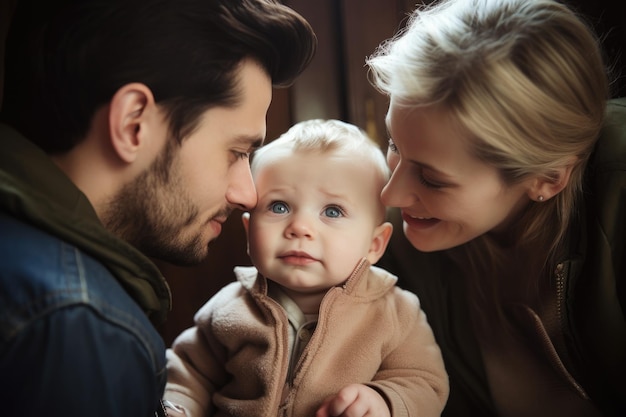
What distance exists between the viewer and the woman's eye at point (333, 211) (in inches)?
47.5

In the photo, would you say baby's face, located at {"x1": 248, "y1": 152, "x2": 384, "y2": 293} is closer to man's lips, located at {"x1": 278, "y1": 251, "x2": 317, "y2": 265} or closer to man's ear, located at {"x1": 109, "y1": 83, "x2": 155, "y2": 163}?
man's lips, located at {"x1": 278, "y1": 251, "x2": 317, "y2": 265}

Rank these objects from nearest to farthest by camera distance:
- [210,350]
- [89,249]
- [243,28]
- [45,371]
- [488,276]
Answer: [45,371]
[89,249]
[243,28]
[210,350]
[488,276]

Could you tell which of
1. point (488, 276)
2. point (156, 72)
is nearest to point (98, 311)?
point (156, 72)

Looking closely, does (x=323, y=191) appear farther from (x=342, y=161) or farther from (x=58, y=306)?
(x=58, y=306)

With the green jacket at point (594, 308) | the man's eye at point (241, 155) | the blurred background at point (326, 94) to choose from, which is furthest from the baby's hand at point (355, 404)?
the blurred background at point (326, 94)

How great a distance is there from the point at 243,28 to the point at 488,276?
757 mm

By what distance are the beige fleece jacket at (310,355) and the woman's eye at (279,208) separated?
147 millimetres

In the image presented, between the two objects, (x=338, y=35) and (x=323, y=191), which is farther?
(x=338, y=35)

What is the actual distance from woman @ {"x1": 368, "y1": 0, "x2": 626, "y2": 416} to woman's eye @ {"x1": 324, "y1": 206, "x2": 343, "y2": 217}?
0.10m

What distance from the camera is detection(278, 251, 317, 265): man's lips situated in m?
1.17

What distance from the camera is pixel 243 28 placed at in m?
1.05

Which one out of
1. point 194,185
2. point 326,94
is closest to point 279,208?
point 194,185

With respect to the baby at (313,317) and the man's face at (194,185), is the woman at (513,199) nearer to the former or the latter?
the baby at (313,317)

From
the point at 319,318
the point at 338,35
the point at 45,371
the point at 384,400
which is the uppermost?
the point at 338,35
